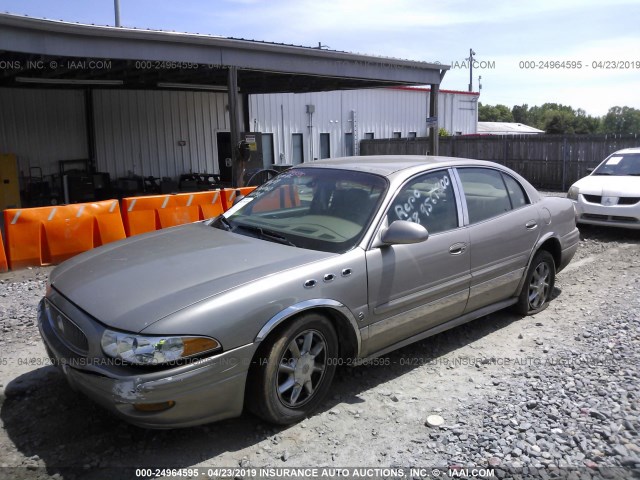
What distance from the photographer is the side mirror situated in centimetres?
365

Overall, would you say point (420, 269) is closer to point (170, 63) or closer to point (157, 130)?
point (170, 63)

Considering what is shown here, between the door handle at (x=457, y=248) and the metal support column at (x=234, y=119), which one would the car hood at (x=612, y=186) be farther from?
the metal support column at (x=234, y=119)

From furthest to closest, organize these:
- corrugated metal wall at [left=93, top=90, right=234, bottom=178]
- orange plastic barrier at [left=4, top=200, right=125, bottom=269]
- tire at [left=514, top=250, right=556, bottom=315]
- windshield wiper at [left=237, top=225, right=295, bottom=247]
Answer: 1. corrugated metal wall at [left=93, top=90, right=234, bottom=178]
2. orange plastic barrier at [left=4, top=200, right=125, bottom=269]
3. tire at [left=514, top=250, right=556, bottom=315]
4. windshield wiper at [left=237, top=225, right=295, bottom=247]

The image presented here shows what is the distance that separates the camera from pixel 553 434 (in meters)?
3.30

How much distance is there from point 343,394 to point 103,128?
15208 millimetres

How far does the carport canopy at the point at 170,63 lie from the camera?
8.44m

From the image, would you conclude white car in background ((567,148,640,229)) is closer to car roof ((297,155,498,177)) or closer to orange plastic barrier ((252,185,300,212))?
car roof ((297,155,498,177))

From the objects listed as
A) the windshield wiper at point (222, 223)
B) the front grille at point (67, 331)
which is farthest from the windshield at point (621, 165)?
the front grille at point (67, 331)

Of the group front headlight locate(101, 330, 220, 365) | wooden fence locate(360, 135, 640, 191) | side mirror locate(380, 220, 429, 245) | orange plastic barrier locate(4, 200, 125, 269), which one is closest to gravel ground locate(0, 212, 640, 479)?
front headlight locate(101, 330, 220, 365)

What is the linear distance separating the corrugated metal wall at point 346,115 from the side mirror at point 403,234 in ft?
57.5

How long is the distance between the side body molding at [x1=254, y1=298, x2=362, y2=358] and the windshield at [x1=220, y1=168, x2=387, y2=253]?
402 mm

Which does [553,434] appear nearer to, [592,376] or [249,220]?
[592,376]

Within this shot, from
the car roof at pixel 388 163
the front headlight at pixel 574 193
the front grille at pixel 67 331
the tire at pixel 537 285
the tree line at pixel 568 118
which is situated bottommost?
the tire at pixel 537 285

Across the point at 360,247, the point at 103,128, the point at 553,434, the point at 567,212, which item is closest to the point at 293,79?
the point at 103,128
